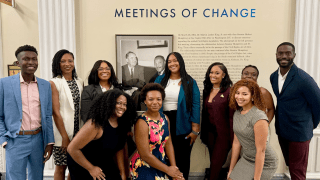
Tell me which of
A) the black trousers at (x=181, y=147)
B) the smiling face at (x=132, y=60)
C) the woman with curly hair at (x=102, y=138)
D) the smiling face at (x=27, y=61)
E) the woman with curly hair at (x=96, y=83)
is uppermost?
the smiling face at (x=132, y=60)

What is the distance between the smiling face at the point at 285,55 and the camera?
93.7 inches

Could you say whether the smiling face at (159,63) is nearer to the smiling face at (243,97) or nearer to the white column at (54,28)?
the white column at (54,28)

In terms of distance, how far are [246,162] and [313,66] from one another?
90.6 inches

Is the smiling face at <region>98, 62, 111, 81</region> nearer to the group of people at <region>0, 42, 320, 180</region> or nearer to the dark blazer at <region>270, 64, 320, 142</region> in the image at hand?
the group of people at <region>0, 42, 320, 180</region>

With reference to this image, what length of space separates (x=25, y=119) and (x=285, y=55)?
9.82 feet

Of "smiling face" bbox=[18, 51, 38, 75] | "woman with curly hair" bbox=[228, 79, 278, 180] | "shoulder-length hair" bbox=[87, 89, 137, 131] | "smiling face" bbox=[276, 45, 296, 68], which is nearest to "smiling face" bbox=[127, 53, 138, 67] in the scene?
"shoulder-length hair" bbox=[87, 89, 137, 131]

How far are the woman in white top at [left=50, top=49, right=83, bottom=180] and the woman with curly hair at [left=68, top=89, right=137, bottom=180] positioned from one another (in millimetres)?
610

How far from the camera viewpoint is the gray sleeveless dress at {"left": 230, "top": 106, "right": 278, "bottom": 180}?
201 cm

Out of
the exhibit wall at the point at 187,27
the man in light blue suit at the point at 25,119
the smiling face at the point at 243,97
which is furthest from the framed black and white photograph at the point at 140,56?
the smiling face at the point at 243,97

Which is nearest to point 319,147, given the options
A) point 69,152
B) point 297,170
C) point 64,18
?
point 297,170

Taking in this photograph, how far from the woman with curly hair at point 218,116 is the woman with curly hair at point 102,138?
3.65ft

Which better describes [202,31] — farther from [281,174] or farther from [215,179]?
[281,174]

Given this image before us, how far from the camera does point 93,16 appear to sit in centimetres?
332

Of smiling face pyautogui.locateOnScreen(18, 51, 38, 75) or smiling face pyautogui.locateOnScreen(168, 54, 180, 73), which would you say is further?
smiling face pyautogui.locateOnScreen(168, 54, 180, 73)
